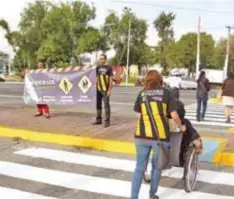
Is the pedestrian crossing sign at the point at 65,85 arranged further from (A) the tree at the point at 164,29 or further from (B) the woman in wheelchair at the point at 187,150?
(A) the tree at the point at 164,29

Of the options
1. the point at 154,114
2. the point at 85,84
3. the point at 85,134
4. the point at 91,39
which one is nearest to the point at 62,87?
the point at 85,84

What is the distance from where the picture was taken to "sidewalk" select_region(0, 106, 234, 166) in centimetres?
891

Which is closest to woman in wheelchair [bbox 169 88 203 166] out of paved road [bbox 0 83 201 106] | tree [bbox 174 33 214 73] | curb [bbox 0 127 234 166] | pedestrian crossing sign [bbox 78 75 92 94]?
curb [bbox 0 127 234 166]

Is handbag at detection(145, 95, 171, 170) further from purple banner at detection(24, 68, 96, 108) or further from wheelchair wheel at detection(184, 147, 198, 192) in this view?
purple banner at detection(24, 68, 96, 108)

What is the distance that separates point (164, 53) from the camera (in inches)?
3044

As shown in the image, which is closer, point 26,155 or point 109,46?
point 26,155

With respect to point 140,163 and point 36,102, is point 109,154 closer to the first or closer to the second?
point 140,163

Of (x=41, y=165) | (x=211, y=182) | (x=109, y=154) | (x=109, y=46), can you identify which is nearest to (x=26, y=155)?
(x=41, y=165)

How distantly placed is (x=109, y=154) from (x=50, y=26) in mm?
60019

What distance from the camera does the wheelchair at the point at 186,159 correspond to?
19.8 feet

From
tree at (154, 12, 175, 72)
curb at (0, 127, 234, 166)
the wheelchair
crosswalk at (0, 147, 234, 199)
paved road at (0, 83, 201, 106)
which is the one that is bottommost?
paved road at (0, 83, 201, 106)

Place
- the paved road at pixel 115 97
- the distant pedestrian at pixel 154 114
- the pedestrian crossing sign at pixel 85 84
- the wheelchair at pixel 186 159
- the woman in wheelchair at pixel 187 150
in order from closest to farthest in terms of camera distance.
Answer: the distant pedestrian at pixel 154 114, the wheelchair at pixel 186 159, the woman in wheelchair at pixel 187 150, the pedestrian crossing sign at pixel 85 84, the paved road at pixel 115 97

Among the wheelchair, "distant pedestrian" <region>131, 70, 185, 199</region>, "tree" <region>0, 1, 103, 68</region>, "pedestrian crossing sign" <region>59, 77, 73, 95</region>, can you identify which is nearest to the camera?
"distant pedestrian" <region>131, 70, 185, 199</region>

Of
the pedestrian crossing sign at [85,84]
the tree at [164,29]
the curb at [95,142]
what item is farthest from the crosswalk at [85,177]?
the tree at [164,29]
